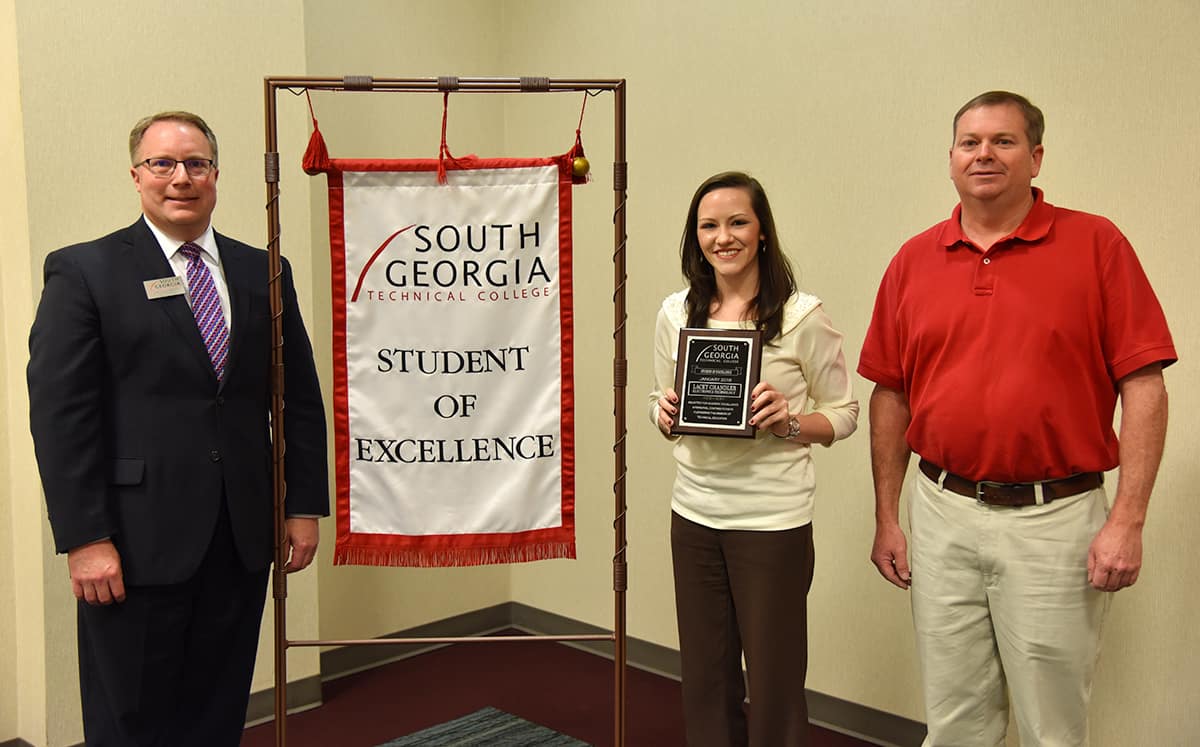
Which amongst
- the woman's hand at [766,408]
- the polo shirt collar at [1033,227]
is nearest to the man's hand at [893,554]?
the woman's hand at [766,408]

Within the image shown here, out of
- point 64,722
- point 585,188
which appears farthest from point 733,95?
point 64,722

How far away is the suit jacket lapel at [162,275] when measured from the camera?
6.95ft

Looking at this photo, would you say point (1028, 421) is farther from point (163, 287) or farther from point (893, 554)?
point (163, 287)

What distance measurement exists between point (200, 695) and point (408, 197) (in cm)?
121

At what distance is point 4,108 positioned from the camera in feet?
9.20

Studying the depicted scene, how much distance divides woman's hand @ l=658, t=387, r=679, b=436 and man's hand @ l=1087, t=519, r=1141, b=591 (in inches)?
34.8

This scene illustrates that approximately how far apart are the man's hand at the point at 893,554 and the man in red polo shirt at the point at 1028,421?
0.54ft

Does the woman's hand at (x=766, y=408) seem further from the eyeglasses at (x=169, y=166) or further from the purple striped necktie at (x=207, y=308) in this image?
the eyeglasses at (x=169, y=166)

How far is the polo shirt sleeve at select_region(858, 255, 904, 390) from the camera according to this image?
7.39 feet

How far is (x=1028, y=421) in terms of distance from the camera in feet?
6.48

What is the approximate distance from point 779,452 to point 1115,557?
697mm

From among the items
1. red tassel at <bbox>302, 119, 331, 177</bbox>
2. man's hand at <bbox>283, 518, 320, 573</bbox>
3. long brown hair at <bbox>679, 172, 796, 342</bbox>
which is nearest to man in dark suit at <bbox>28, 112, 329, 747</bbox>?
man's hand at <bbox>283, 518, 320, 573</bbox>

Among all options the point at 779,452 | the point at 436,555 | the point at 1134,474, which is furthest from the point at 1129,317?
the point at 436,555

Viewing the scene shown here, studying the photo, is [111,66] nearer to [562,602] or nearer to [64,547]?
[64,547]
